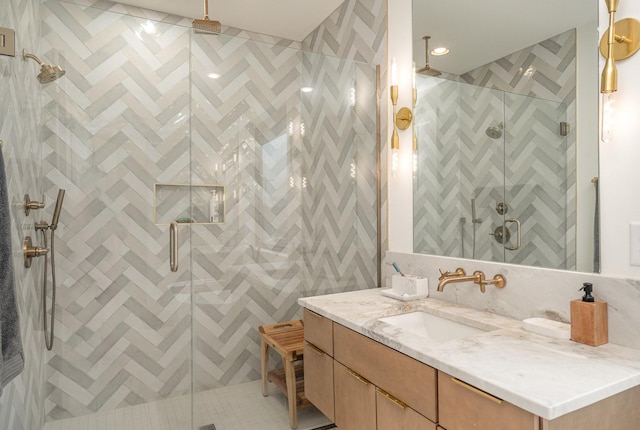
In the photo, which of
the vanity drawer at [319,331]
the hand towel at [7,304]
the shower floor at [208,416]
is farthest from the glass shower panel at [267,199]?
the hand towel at [7,304]

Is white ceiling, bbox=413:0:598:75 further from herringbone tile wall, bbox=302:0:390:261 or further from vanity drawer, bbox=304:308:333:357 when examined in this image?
vanity drawer, bbox=304:308:333:357

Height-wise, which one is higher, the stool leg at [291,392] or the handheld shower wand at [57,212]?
the handheld shower wand at [57,212]

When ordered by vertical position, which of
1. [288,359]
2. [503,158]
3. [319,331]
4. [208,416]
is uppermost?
[503,158]

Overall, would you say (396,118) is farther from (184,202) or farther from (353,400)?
(353,400)

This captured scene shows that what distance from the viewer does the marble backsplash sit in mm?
1246

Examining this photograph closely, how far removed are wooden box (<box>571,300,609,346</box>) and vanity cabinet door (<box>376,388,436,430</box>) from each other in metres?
0.58

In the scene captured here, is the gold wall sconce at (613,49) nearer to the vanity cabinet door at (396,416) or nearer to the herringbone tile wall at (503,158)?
the herringbone tile wall at (503,158)

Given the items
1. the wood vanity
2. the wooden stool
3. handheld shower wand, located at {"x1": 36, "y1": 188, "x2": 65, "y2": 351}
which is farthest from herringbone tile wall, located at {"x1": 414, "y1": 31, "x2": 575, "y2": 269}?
handheld shower wand, located at {"x1": 36, "y1": 188, "x2": 65, "y2": 351}

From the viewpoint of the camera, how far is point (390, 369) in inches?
→ 55.5

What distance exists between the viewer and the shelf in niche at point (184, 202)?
2.08 m

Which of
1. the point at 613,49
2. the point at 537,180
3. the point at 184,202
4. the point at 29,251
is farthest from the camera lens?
the point at 184,202

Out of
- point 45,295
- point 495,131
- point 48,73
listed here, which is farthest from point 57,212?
point 495,131

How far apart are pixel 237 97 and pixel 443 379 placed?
5.62 ft

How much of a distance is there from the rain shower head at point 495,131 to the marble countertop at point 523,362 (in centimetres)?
79
